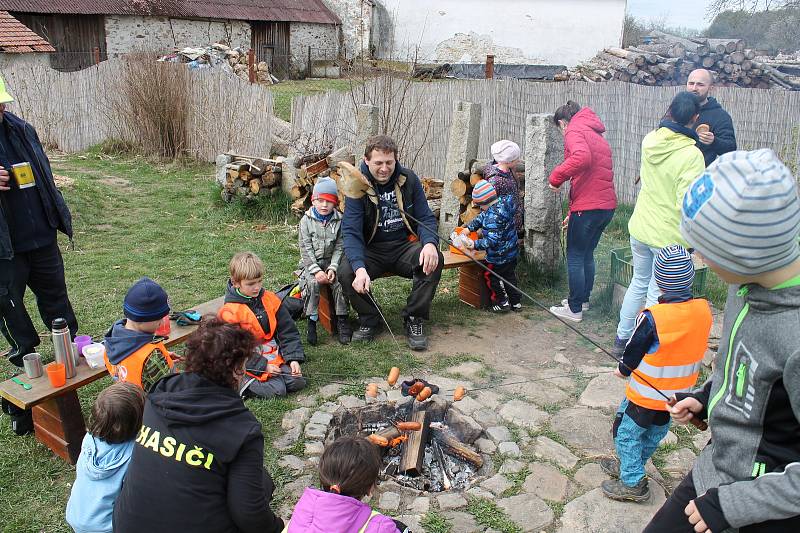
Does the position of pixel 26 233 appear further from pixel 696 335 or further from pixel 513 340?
pixel 696 335

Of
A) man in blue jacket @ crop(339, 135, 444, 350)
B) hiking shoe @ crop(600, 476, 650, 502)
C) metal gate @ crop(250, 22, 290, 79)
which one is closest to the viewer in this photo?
hiking shoe @ crop(600, 476, 650, 502)

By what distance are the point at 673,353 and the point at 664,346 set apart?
61mm

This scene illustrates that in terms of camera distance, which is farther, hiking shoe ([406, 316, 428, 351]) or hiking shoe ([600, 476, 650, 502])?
hiking shoe ([406, 316, 428, 351])

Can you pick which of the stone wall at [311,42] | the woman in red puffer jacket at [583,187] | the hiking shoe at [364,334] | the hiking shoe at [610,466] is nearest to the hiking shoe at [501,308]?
the woman in red puffer jacket at [583,187]

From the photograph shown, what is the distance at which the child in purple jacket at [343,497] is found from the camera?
2.29 metres

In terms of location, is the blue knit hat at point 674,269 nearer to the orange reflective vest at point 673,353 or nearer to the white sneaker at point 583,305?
the orange reflective vest at point 673,353

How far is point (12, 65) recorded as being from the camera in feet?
60.2

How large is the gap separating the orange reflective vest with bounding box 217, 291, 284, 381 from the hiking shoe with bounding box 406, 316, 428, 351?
1114 mm

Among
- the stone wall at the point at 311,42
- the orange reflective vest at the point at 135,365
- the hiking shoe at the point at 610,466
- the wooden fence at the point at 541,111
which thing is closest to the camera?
the orange reflective vest at the point at 135,365

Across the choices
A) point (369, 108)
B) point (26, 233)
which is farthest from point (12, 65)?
point (26, 233)

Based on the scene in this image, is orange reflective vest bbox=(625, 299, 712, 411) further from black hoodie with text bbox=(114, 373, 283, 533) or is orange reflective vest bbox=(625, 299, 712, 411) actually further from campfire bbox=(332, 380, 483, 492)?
black hoodie with text bbox=(114, 373, 283, 533)

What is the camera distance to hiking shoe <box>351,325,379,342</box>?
5.36 metres

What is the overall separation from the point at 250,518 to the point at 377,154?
3251 millimetres

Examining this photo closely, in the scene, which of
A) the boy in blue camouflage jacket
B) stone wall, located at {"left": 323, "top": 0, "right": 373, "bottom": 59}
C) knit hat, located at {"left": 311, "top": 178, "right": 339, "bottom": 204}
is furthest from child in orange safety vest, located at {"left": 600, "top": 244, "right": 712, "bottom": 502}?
stone wall, located at {"left": 323, "top": 0, "right": 373, "bottom": 59}
